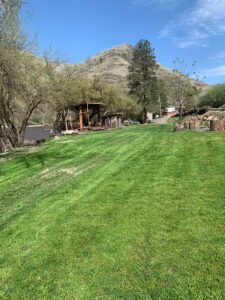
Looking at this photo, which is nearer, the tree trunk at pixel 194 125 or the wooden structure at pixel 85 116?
the tree trunk at pixel 194 125

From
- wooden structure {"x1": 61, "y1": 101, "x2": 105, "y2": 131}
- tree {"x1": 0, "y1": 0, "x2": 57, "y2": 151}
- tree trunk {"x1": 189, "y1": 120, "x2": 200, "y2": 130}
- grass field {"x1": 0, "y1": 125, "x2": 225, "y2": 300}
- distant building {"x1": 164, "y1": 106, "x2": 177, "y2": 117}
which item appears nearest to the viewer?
grass field {"x1": 0, "y1": 125, "x2": 225, "y2": 300}

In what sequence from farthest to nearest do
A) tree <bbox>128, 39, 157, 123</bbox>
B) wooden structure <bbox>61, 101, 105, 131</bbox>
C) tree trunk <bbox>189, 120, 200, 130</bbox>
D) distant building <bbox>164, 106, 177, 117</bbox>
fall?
1. distant building <bbox>164, 106, 177, 117</bbox>
2. tree <bbox>128, 39, 157, 123</bbox>
3. wooden structure <bbox>61, 101, 105, 131</bbox>
4. tree trunk <bbox>189, 120, 200, 130</bbox>

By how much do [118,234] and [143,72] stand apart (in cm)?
6901

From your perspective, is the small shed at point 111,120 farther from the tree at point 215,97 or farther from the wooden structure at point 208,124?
the tree at point 215,97

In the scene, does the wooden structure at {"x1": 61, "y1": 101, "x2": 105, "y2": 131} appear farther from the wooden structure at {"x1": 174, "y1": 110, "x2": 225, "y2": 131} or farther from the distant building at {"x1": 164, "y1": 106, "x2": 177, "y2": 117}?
the distant building at {"x1": 164, "y1": 106, "x2": 177, "y2": 117}

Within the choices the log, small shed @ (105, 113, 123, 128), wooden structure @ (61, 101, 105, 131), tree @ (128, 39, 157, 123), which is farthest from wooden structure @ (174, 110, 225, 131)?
tree @ (128, 39, 157, 123)

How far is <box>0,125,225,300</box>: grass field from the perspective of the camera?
13.6 feet

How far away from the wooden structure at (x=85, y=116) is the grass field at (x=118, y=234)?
30.7 metres

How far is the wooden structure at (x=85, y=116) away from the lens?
40.6 meters

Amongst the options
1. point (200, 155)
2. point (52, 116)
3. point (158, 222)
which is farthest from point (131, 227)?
point (52, 116)

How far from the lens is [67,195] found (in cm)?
812

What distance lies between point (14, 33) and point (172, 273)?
640 inches

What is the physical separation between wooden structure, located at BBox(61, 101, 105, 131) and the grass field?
30.7m

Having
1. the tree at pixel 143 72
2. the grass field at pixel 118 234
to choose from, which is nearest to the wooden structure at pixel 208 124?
the grass field at pixel 118 234
